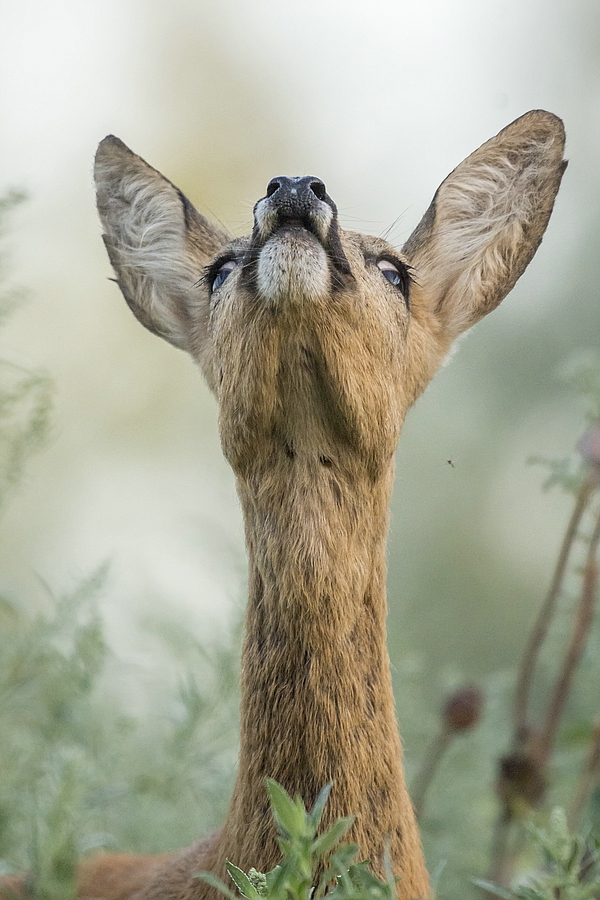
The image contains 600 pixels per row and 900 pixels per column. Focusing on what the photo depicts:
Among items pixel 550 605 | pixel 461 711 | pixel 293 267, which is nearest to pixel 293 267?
pixel 293 267

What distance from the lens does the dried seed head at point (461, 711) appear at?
389 centimetres

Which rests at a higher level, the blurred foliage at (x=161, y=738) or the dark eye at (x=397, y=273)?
the dark eye at (x=397, y=273)

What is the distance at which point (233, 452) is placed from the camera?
309cm

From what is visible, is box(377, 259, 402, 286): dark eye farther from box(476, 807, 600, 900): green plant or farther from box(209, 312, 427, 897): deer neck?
box(476, 807, 600, 900): green plant

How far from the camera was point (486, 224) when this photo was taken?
156 inches

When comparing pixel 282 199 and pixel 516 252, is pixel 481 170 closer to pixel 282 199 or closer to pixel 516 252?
pixel 516 252

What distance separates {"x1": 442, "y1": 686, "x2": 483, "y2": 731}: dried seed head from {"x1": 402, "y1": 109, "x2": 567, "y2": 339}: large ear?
4.18ft

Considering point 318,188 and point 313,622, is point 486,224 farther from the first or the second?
point 313,622

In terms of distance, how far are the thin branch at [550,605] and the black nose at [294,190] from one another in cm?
131

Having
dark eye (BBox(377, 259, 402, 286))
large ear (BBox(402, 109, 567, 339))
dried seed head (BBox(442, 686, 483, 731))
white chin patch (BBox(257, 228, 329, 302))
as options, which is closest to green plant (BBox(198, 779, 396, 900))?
white chin patch (BBox(257, 228, 329, 302))

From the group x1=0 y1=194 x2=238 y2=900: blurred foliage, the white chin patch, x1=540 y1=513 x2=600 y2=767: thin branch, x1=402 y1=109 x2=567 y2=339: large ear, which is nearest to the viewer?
the white chin patch

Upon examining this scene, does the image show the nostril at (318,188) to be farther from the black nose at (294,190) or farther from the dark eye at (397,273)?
the dark eye at (397,273)

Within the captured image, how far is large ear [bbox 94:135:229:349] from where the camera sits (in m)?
3.94

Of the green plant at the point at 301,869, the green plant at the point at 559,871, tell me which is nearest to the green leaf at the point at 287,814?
the green plant at the point at 301,869
